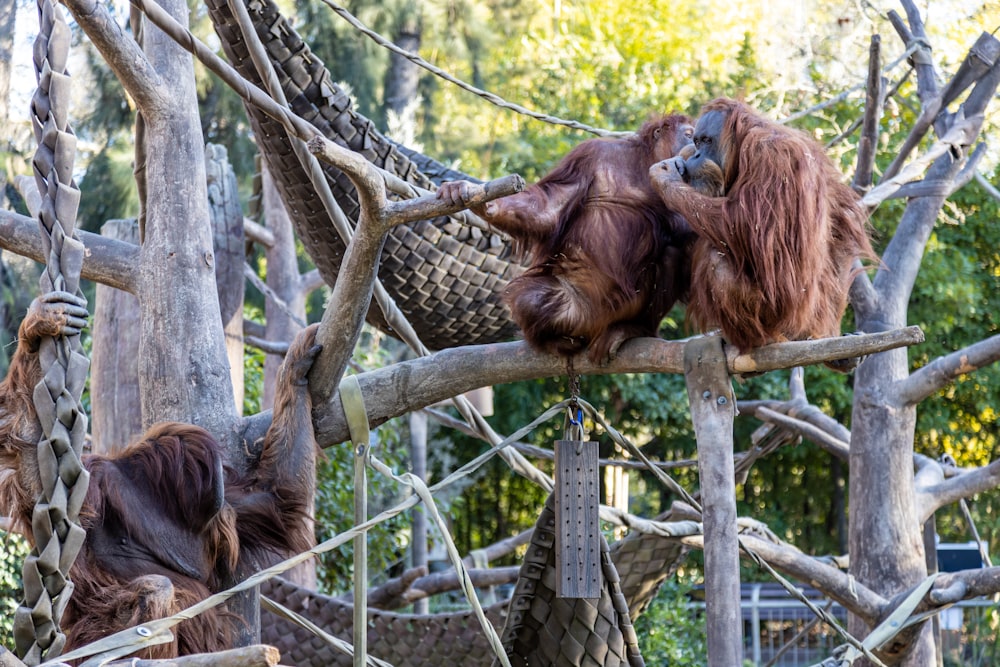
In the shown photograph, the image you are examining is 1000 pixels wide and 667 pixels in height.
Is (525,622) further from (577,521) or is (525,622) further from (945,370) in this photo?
(945,370)

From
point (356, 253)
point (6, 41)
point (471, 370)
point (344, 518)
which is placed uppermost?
point (6, 41)

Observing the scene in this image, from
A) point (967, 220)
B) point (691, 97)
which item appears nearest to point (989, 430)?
point (967, 220)

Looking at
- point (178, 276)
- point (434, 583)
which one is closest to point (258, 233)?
point (434, 583)

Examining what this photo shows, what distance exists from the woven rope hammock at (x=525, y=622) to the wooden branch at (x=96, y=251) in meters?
1.22

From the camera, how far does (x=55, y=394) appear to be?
163cm

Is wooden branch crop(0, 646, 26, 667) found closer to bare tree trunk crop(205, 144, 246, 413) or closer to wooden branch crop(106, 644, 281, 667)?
wooden branch crop(106, 644, 281, 667)

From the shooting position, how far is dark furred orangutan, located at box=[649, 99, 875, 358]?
2238 millimetres

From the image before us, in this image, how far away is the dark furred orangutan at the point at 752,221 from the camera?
88.1 inches

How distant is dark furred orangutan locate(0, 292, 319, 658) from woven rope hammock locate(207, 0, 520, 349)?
2.59ft

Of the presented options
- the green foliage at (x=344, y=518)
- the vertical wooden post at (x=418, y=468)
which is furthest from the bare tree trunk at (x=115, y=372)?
the vertical wooden post at (x=418, y=468)

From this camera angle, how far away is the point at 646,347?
2.33 m

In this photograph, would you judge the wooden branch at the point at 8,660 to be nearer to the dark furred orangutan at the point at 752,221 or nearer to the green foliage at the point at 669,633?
the dark furred orangutan at the point at 752,221

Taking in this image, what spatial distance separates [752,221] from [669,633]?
3996 mm

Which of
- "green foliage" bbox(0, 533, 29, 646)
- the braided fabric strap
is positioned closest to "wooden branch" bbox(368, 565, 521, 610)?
"green foliage" bbox(0, 533, 29, 646)
